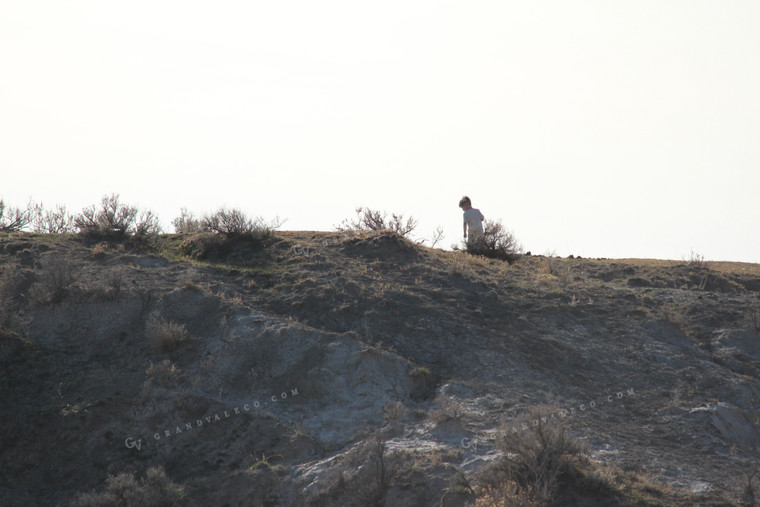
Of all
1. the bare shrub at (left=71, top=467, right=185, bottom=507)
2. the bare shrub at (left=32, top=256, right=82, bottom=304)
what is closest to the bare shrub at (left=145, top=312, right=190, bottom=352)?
the bare shrub at (left=32, top=256, right=82, bottom=304)

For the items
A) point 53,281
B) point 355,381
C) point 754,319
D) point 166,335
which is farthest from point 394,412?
point 754,319

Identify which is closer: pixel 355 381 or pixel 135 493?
pixel 135 493

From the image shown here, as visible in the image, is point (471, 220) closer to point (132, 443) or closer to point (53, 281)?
point (53, 281)

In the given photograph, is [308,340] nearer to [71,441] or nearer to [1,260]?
[71,441]

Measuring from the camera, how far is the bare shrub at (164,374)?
9609 millimetres

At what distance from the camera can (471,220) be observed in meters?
15.4

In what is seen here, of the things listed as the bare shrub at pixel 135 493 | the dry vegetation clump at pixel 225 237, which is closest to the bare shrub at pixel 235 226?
the dry vegetation clump at pixel 225 237

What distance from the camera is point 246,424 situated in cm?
892

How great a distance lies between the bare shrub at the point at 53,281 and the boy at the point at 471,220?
26.6 ft

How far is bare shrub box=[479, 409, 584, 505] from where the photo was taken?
652cm

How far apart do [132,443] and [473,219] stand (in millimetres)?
9001

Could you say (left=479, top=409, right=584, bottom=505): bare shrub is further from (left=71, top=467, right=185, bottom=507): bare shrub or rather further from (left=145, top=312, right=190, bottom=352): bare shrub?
(left=145, top=312, right=190, bottom=352): bare shrub

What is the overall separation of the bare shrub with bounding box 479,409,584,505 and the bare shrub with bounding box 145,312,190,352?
532 centimetres

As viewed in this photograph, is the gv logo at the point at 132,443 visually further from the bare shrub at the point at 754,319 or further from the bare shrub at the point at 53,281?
the bare shrub at the point at 754,319
